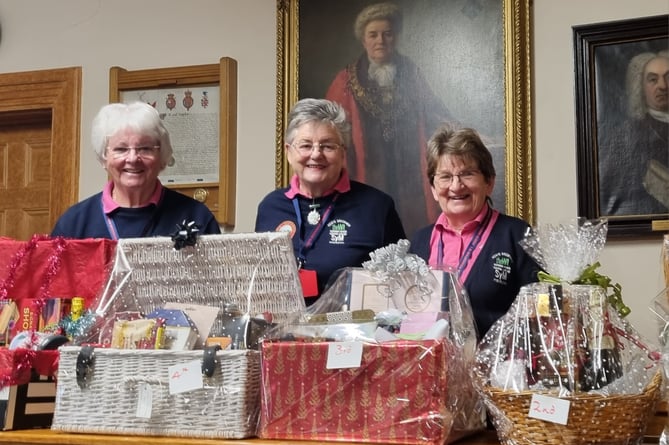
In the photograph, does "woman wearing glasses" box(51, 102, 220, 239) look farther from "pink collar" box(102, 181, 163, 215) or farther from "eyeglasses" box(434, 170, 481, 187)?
"eyeglasses" box(434, 170, 481, 187)

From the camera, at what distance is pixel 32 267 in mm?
2131

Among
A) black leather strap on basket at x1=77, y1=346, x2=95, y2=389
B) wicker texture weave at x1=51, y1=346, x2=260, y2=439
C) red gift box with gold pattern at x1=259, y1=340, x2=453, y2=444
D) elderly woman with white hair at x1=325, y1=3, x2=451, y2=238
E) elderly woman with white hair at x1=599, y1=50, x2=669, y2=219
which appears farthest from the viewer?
elderly woman with white hair at x1=325, y1=3, x2=451, y2=238

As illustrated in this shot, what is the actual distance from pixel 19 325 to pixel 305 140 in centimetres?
92

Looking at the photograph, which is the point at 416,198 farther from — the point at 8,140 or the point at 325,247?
the point at 8,140

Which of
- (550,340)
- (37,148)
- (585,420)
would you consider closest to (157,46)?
(37,148)

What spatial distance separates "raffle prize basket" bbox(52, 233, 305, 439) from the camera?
1698 millimetres

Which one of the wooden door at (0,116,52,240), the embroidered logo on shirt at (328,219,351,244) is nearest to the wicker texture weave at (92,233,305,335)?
the embroidered logo on shirt at (328,219,351,244)

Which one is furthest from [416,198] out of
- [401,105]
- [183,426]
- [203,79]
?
[183,426]

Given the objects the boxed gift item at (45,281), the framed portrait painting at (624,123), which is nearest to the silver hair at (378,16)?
the framed portrait painting at (624,123)

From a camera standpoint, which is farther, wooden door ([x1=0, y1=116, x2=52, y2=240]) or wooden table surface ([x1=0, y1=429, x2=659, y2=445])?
wooden door ([x1=0, y1=116, x2=52, y2=240])

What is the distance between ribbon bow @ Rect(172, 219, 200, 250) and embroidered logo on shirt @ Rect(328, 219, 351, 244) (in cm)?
61

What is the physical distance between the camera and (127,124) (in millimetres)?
2461

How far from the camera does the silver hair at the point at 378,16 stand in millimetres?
3754

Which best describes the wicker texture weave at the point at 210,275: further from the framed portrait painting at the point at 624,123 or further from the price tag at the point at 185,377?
the framed portrait painting at the point at 624,123
